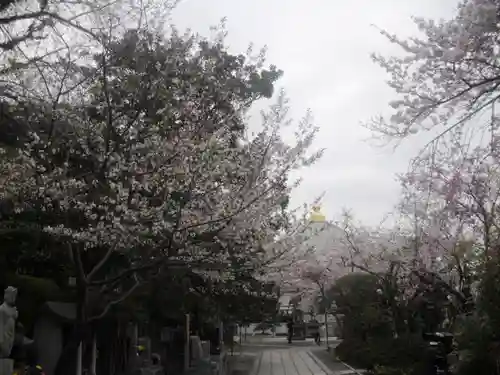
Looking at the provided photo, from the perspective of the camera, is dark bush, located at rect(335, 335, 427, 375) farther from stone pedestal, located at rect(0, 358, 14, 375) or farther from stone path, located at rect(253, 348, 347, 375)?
stone pedestal, located at rect(0, 358, 14, 375)

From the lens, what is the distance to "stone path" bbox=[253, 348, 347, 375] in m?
22.4

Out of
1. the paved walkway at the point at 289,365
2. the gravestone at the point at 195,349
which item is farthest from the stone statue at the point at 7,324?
the paved walkway at the point at 289,365

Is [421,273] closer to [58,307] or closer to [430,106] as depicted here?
[58,307]

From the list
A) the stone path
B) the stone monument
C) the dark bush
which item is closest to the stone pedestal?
the stone monument

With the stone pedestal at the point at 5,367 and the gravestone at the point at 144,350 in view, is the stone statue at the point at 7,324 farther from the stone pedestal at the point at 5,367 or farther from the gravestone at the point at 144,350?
the gravestone at the point at 144,350

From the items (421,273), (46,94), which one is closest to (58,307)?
(46,94)

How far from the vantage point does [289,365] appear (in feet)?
83.5

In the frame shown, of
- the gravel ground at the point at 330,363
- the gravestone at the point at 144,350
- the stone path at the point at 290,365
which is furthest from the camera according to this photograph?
the gravel ground at the point at 330,363

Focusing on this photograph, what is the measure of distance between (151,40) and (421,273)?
11.3m

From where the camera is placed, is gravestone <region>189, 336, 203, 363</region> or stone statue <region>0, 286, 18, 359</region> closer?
stone statue <region>0, 286, 18, 359</region>

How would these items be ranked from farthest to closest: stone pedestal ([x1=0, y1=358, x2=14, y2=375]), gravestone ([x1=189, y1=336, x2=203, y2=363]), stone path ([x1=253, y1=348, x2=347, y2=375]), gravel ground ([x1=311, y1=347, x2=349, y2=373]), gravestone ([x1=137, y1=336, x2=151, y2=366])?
gravel ground ([x1=311, y1=347, x2=349, y2=373]), stone path ([x1=253, y1=348, x2=347, y2=375]), gravestone ([x1=189, y1=336, x2=203, y2=363]), gravestone ([x1=137, y1=336, x2=151, y2=366]), stone pedestal ([x1=0, y1=358, x2=14, y2=375])

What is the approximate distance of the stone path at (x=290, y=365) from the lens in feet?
73.5

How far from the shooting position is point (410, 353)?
56.5 feet

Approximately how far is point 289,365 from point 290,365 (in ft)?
0.15
